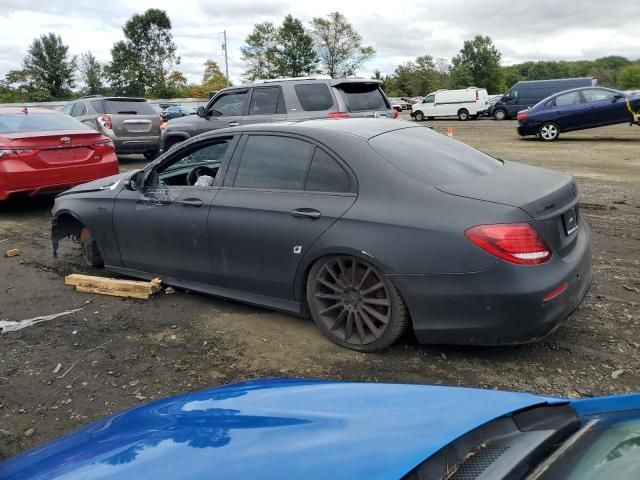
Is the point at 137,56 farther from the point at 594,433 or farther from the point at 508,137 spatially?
the point at 594,433

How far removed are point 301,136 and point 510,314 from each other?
1847mm

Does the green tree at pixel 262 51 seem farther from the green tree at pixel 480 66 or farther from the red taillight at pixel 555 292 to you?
the red taillight at pixel 555 292

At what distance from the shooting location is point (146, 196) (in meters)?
4.56

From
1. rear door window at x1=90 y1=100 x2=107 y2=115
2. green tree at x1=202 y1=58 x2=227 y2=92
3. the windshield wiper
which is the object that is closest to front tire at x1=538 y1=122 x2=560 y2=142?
rear door window at x1=90 y1=100 x2=107 y2=115

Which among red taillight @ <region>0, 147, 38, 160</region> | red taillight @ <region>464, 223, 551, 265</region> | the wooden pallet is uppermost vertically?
red taillight @ <region>0, 147, 38, 160</region>

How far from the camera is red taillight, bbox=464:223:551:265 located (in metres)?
2.98

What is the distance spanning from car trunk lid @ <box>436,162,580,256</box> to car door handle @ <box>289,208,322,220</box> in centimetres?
80

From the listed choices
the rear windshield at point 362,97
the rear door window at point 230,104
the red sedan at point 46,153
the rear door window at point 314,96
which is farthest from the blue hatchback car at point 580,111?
the red sedan at point 46,153

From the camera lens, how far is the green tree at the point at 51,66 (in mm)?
59969

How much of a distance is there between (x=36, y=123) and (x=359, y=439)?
8.05 metres

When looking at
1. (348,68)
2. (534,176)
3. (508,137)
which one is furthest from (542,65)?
(534,176)

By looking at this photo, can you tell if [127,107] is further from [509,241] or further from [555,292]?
[555,292]

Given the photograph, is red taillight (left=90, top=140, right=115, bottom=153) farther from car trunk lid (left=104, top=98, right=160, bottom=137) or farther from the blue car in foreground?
the blue car in foreground

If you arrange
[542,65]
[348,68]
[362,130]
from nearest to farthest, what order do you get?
[362,130] → [348,68] → [542,65]
